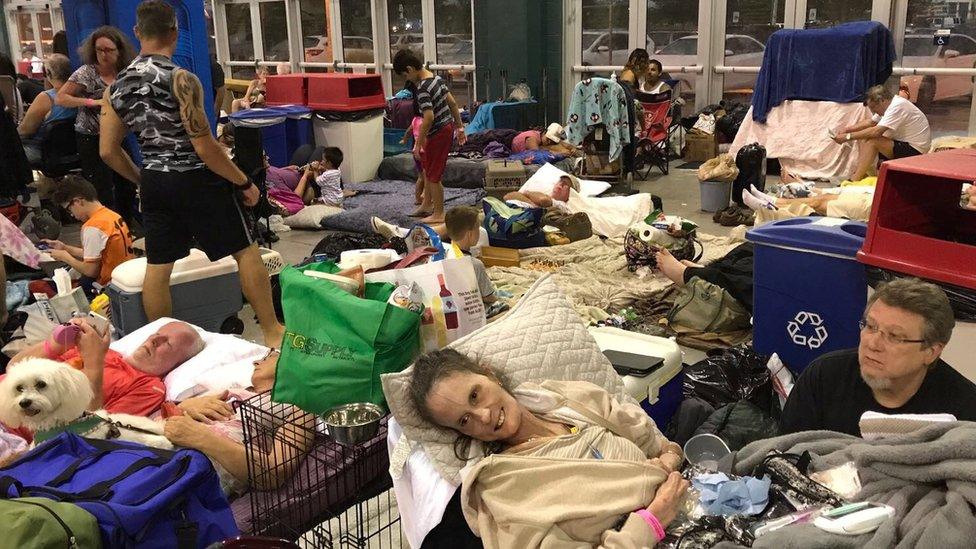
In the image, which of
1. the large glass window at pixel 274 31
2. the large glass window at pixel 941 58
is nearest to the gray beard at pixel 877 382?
the large glass window at pixel 941 58

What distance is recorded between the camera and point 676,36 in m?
10.9

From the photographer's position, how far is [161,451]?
2.36m

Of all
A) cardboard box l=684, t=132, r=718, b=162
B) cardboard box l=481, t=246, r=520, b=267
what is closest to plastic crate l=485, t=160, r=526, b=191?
cardboard box l=481, t=246, r=520, b=267

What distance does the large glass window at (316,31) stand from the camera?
13.7m

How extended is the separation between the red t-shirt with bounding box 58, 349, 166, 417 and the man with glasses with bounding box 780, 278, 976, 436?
7.61 ft

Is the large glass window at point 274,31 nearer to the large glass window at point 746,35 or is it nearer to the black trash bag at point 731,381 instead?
the large glass window at point 746,35

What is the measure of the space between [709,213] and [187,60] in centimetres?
442

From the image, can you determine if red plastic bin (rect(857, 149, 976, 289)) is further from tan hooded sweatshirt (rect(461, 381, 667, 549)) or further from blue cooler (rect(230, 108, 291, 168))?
blue cooler (rect(230, 108, 291, 168))

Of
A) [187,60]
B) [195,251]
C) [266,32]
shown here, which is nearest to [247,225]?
[195,251]

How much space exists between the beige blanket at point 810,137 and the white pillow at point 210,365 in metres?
5.89

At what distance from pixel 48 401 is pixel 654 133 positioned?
7730 millimetres

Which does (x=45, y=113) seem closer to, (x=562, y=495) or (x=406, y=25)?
(x=406, y=25)

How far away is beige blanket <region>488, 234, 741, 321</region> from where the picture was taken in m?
4.96

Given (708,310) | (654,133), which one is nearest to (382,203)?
(654,133)
